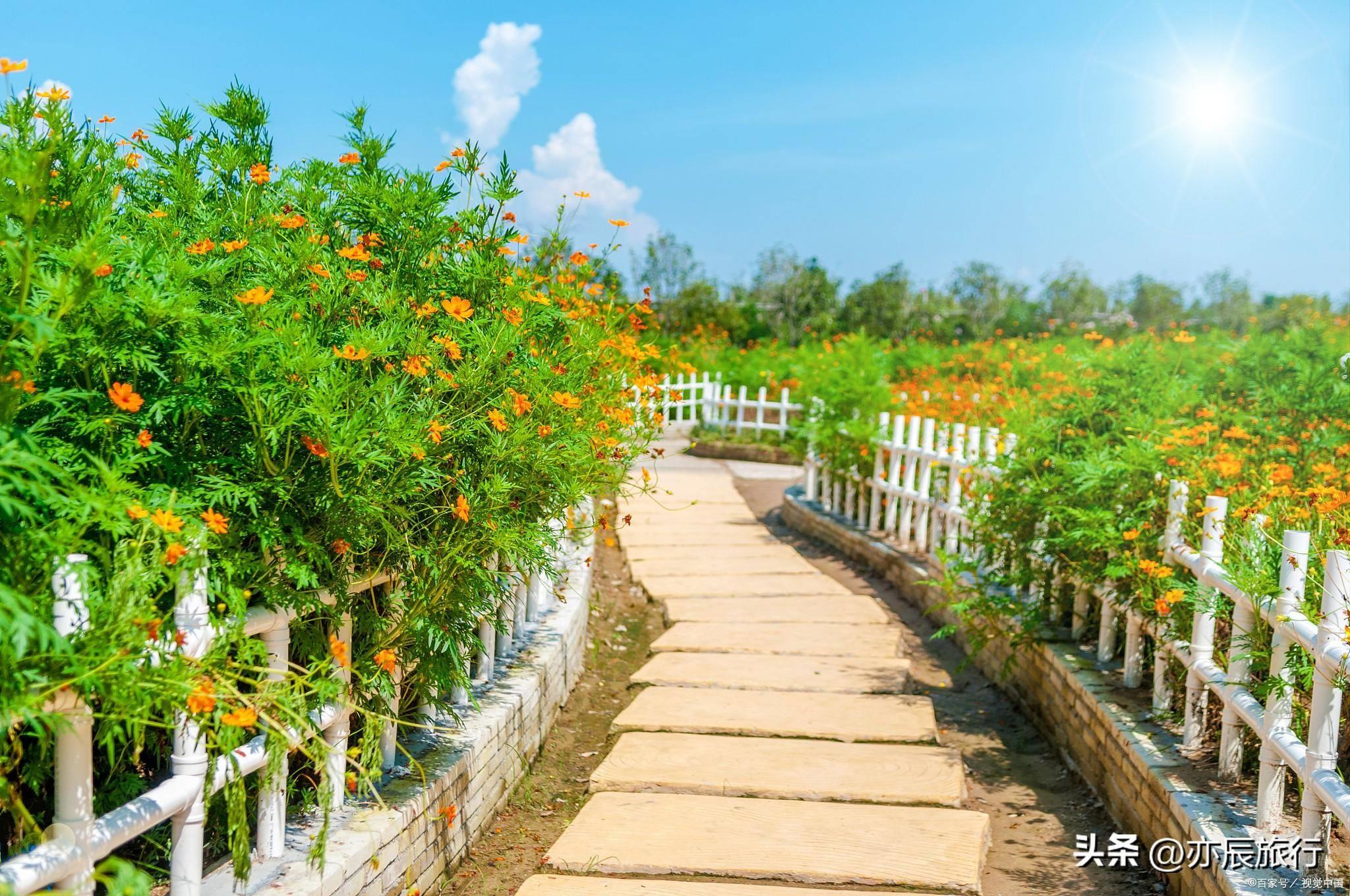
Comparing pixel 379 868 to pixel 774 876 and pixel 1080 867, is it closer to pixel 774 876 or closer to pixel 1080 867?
pixel 774 876

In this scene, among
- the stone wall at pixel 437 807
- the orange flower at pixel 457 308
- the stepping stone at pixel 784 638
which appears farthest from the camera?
the stepping stone at pixel 784 638

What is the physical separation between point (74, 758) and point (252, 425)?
68 centimetres

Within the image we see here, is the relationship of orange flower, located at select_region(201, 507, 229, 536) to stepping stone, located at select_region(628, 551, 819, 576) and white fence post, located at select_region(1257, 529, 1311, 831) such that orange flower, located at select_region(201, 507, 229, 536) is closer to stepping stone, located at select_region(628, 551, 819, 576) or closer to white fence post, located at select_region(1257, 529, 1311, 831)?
white fence post, located at select_region(1257, 529, 1311, 831)

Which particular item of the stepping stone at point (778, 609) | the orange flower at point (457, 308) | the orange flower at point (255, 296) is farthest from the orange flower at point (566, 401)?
the stepping stone at point (778, 609)

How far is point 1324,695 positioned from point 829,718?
2.23 metres

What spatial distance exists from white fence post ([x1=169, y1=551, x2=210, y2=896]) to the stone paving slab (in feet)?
15.8

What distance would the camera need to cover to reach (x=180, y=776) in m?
2.21

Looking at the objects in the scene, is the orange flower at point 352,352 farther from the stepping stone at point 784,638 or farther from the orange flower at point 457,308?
the stepping stone at point 784,638

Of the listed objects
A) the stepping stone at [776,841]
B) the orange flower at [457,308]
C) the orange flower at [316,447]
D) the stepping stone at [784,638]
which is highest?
the orange flower at [457,308]

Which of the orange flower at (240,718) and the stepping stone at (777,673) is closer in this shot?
the orange flower at (240,718)

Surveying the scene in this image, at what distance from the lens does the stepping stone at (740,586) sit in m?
7.11

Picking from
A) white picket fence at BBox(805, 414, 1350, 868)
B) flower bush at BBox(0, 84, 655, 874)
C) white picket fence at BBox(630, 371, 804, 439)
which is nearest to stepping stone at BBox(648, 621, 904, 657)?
white picket fence at BBox(805, 414, 1350, 868)

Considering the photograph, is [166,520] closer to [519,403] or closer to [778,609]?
[519,403]

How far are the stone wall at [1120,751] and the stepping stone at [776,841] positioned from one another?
53 cm
